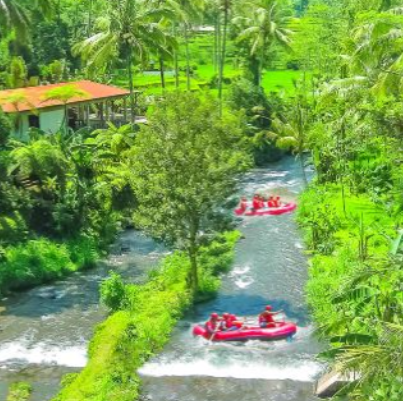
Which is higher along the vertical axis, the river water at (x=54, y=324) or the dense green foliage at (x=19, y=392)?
the dense green foliage at (x=19, y=392)

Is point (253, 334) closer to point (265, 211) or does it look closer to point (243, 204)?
point (265, 211)

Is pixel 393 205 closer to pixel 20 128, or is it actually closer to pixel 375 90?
pixel 375 90

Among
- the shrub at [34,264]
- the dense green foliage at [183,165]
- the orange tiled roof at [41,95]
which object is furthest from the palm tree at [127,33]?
the dense green foliage at [183,165]

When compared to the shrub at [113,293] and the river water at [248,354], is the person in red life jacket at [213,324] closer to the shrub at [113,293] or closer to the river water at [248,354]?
the river water at [248,354]

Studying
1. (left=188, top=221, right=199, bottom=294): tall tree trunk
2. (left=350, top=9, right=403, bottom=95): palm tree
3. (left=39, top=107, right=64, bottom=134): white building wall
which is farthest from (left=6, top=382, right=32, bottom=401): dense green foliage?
(left=39, top=107, right=64, bottom=134): white building wall

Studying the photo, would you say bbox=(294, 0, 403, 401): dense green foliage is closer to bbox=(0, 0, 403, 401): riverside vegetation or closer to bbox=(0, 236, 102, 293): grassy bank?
bbox=(0, 0, 403, 401): riverside vegetation

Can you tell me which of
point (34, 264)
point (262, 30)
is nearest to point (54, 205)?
point (34, 264)

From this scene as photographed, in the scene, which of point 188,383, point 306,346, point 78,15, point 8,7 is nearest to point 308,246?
point 306,346

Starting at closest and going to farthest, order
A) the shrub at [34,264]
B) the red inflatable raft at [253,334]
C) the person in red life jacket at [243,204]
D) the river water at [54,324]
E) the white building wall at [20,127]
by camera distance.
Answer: the river water at [54,324], the red inflatable raft at [253,334], the shrub at [34,264], the person in red life jacket at [243,204], the white building wall at [20,127]
